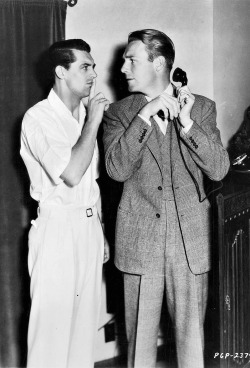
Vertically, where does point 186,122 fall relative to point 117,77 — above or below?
below

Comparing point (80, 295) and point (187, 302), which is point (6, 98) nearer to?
point (80, 295)

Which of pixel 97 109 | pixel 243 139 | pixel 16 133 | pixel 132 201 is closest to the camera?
pixel 97 109

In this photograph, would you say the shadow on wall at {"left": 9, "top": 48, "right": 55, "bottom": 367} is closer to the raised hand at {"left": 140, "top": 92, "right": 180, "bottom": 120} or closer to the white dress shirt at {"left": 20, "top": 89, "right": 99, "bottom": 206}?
the white dress shirt at {"left": 20, "top": 89, "right": 99, "bottom": 206}

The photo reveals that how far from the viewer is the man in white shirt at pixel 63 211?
2490 millimetres

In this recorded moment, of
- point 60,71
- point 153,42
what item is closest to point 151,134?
point 153,42

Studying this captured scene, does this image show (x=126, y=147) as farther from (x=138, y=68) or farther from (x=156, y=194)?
(x=138, y=68)

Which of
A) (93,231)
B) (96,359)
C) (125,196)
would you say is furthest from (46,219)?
(96,359)

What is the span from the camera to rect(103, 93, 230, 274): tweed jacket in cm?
253

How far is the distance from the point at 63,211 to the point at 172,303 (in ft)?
2.58

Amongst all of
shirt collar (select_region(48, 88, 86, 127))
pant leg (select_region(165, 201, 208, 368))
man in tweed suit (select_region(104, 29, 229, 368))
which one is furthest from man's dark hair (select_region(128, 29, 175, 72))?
pant leg (select_region(165, 201, 208, 368))

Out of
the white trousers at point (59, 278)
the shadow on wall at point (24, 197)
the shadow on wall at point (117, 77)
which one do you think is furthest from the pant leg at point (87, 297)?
the shadow on wall at point (117, 77)

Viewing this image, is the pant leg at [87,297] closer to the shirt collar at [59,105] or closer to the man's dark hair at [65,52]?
the shirt collar at [59,105]

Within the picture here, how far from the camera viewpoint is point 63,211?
2602 mm

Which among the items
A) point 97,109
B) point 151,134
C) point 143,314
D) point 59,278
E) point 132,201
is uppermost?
point 97,109
